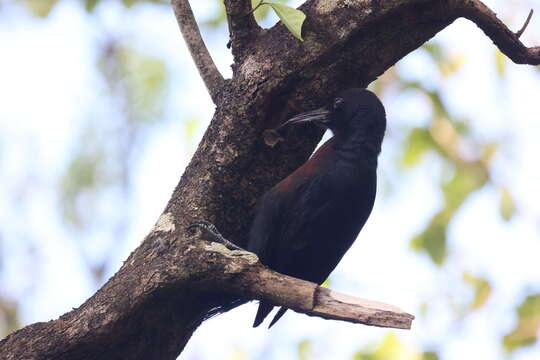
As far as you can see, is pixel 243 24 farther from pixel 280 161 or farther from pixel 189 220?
pixel 189 220

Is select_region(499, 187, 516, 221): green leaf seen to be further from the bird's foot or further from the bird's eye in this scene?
the bird's foot

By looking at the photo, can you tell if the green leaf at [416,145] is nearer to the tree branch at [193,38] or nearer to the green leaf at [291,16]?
Answer: the tree branch at [193,38]

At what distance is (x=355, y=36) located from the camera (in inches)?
128

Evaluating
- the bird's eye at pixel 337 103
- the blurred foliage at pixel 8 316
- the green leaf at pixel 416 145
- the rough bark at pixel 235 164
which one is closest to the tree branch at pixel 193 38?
the rough bark at pixel 235 164

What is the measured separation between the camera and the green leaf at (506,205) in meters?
5.27

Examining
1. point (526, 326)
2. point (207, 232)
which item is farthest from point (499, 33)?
point (526, 326)

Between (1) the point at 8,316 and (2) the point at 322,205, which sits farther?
(1) the point at 8,316

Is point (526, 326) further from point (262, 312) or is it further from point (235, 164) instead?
point (235, 164)

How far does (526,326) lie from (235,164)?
7.77 feet

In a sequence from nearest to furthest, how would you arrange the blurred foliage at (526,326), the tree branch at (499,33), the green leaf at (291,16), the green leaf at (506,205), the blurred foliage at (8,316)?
1. the green leaf at (291,16)
2. the tree branch at (499,33)
3. the blurred foliage at (526,326)
4. the green leaf at (506,205)
5. the blurred foliage at (8,316)

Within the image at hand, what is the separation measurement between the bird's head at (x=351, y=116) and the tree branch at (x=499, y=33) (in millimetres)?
599

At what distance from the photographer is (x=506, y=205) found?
530 cm

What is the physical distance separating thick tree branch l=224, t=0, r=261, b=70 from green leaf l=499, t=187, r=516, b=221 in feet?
8.99

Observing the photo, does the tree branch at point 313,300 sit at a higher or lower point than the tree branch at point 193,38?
lower
